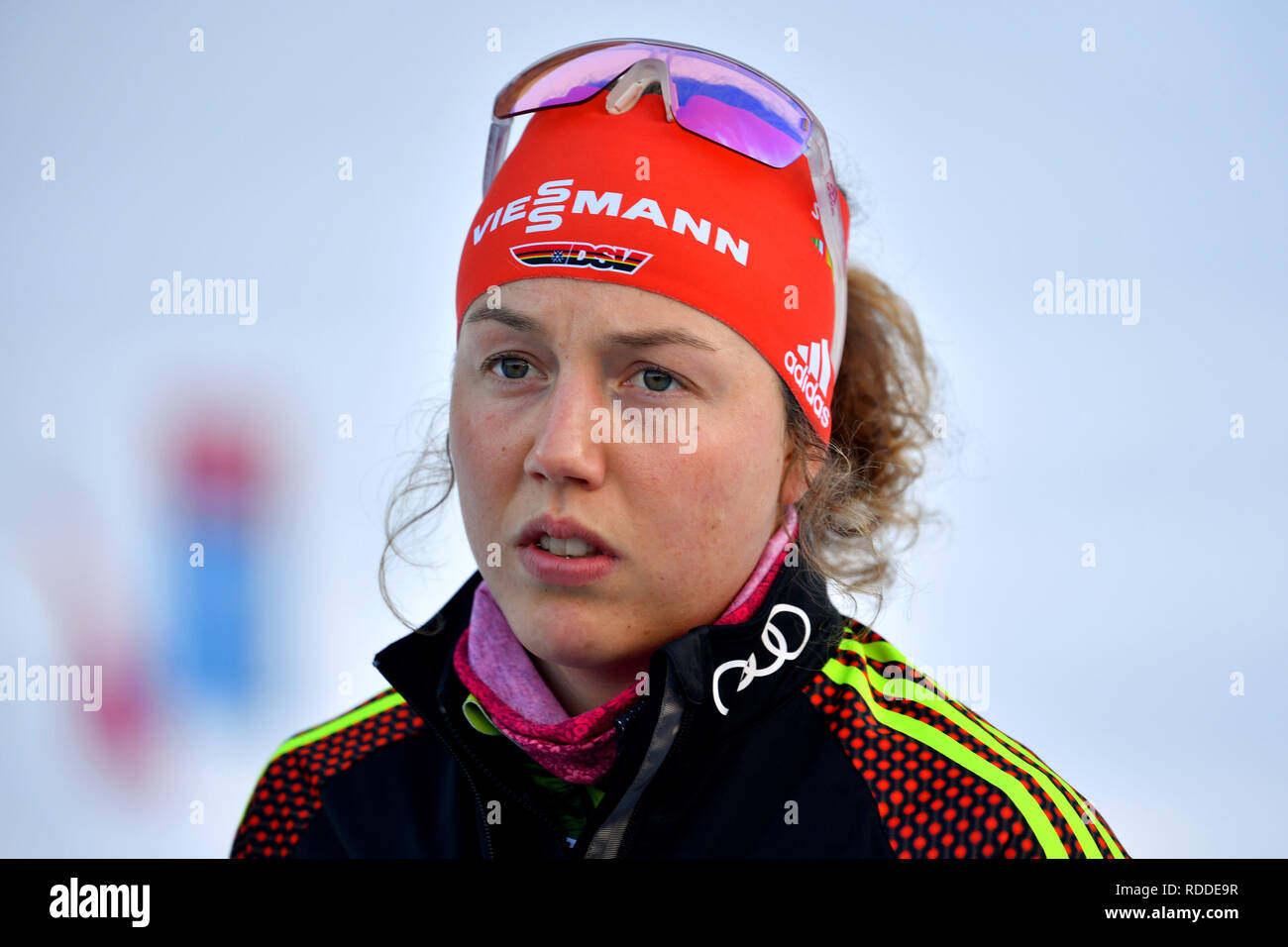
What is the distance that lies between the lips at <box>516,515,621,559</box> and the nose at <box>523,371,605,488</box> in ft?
0.16

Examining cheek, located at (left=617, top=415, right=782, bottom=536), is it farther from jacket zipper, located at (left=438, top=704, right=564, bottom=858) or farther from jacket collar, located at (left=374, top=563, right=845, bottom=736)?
jacket zipper, located at (left=438, top=704, right=564, bottom=858)

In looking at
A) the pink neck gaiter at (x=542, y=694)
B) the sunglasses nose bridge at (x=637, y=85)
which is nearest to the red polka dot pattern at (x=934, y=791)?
the pink neck gaiter at (x=542, y=694)

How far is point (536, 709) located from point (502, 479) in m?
0.35

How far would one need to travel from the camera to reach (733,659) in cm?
142

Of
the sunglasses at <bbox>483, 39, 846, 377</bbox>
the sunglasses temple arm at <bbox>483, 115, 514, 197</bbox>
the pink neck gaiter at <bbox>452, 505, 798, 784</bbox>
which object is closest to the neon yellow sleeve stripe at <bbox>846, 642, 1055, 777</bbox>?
the pink neck gaiter at <bbox>452, 505, 798, 784</bbox>

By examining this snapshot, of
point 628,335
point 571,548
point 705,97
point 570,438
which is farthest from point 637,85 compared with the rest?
point 571,548

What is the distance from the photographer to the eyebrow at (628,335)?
1.38 metres

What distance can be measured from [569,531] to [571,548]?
0.03 metres

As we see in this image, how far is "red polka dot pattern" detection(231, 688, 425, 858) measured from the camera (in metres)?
1.79

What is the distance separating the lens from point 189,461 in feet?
9.98

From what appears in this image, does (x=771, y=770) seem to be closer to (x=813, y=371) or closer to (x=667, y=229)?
(x=813, y=371)

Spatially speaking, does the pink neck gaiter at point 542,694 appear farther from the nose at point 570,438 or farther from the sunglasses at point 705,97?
the sunglasses at point 705,97

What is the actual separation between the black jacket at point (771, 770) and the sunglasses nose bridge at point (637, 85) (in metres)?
0.71
